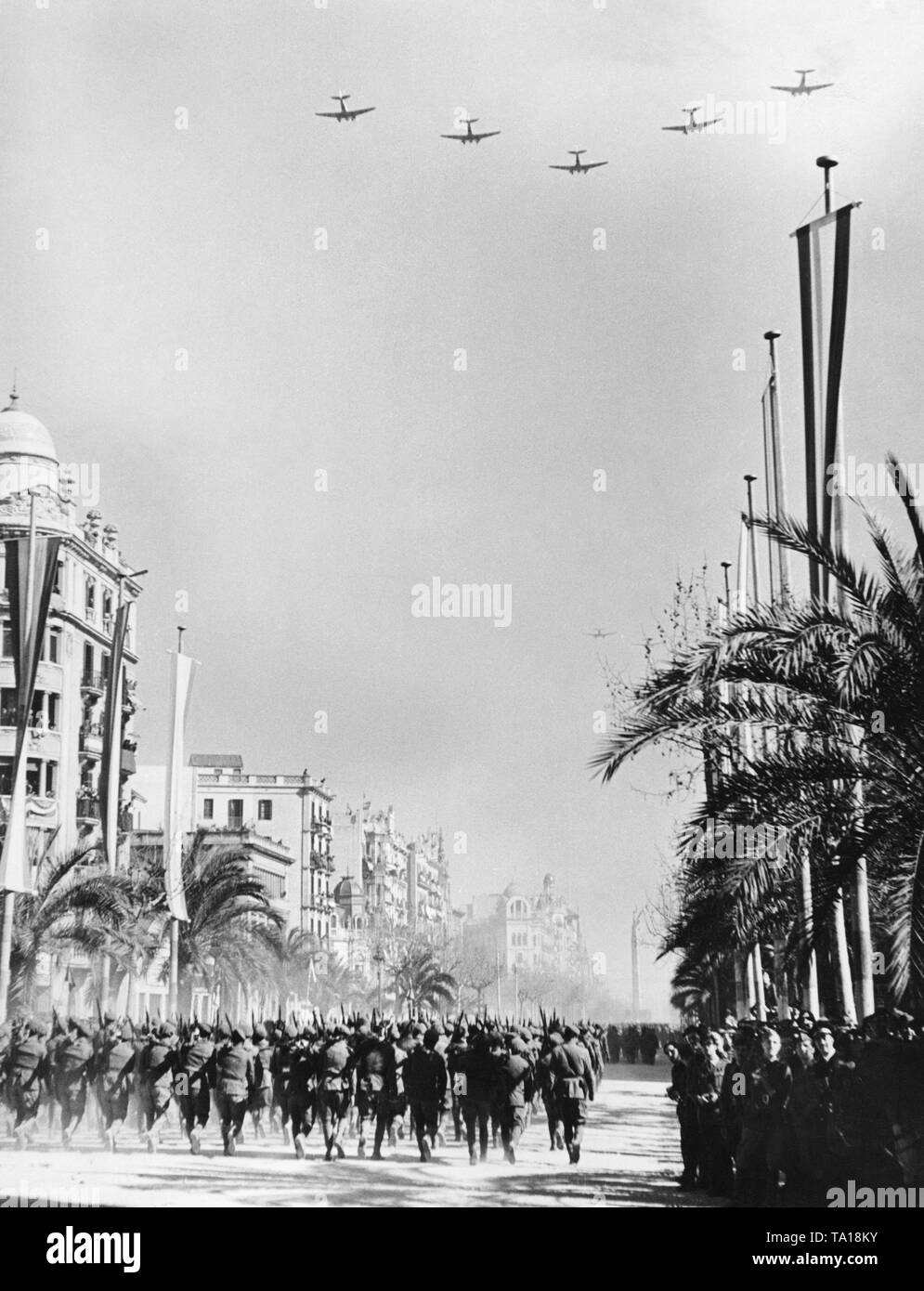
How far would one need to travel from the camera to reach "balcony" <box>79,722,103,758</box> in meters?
37.1

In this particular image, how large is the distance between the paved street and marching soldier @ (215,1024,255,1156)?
0.88ft

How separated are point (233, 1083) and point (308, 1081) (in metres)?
0.89

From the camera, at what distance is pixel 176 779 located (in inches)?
931

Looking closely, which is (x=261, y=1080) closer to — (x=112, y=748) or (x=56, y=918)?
(x=56, y=918)

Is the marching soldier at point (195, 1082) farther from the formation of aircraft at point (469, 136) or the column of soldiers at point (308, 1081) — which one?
the formation of aircraft at point (469, 136)

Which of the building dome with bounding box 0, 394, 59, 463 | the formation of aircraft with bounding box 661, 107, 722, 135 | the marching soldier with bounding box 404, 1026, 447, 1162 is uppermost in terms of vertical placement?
the formation of aircraft with bounding box 661, 107, 722, 135

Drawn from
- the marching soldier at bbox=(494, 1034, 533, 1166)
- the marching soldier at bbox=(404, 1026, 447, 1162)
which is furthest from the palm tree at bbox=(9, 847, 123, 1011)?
the marching soldier at bbox=(494, 1034, 533, 1166)

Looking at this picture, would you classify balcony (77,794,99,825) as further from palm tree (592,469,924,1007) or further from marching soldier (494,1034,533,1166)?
palm tree (592,469,924,1007)

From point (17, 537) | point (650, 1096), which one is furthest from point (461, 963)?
point (17, 537)

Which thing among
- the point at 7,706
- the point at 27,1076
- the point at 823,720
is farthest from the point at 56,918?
the point at 823,720

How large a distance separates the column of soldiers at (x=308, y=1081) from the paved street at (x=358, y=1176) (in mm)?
293
